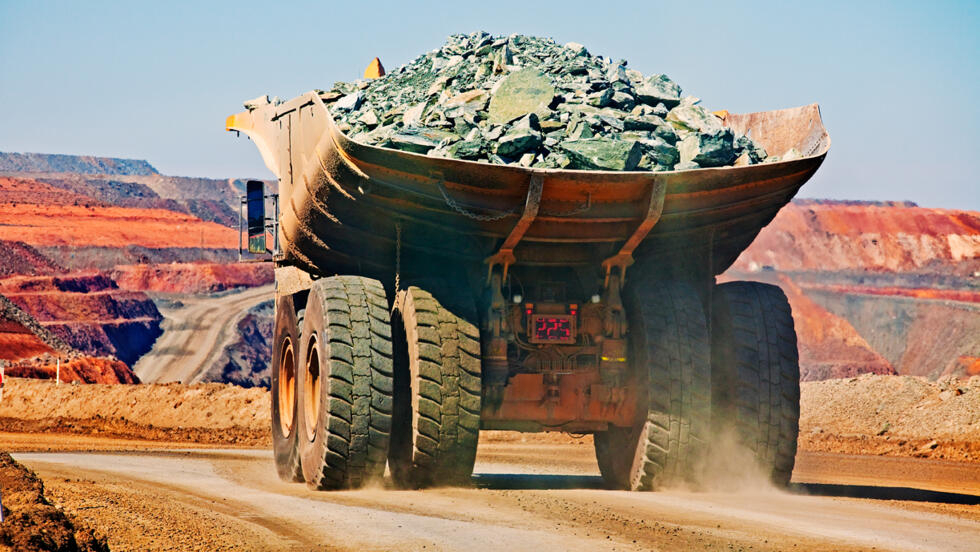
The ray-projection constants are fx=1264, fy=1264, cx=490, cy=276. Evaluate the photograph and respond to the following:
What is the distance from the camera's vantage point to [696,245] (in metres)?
11.8

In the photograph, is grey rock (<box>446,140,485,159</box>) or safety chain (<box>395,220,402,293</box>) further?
safety chain (<box>395,220,402,293</box>)

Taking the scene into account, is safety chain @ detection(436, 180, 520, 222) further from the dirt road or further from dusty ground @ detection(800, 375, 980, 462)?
the dirt road

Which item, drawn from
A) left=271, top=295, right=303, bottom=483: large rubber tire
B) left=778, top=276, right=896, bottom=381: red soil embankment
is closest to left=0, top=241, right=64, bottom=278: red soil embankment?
left=778, top=276, right=896, bottom=381: red soil embankment

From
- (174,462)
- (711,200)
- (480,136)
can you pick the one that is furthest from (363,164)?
(174,462)

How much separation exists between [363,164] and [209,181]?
18326cm

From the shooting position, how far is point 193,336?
63531mm

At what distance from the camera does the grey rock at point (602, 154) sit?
1040 centimetres

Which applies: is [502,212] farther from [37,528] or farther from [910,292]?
[910,292]

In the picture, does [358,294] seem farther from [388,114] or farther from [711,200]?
[711,200]

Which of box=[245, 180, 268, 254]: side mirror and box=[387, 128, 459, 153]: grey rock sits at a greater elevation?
box=[387, 128, 459, 153]: grey rock

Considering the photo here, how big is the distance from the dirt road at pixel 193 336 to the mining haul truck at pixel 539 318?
129ft

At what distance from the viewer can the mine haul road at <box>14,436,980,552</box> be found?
805cm

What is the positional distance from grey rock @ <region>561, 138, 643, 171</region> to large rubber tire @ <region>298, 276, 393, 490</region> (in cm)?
228

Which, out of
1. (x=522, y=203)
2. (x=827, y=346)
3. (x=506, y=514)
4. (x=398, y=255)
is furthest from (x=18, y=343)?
(x=506, y=514)
